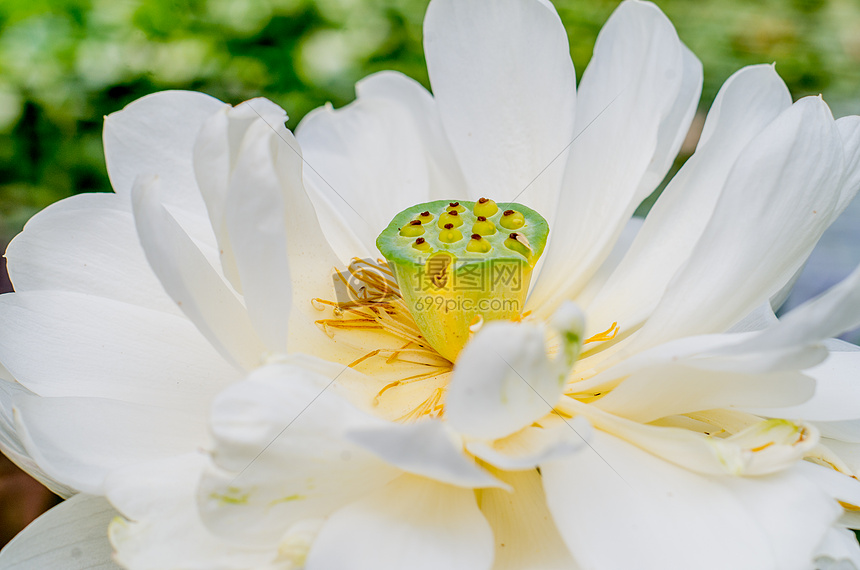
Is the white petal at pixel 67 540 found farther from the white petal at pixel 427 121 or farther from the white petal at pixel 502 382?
the white petal at pixel 427 121

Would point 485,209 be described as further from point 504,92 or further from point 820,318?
point 820,318

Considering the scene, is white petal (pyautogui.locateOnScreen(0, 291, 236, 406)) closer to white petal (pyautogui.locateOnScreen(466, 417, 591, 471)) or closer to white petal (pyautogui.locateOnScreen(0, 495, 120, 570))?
white petal (pyautogui.locateOnScreen(0, 495, 120, 570))

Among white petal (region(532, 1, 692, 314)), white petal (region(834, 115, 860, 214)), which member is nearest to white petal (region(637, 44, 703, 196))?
white petal (region(532, 1, 692, 314))

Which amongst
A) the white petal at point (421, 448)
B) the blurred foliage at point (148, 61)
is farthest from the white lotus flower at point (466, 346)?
the blurred foliage at point (148, 61)

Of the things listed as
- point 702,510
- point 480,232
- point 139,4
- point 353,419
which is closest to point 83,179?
point 139,4

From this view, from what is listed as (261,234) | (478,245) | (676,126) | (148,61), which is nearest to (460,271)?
(478,245)

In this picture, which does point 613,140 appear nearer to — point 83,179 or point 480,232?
point 480,232
